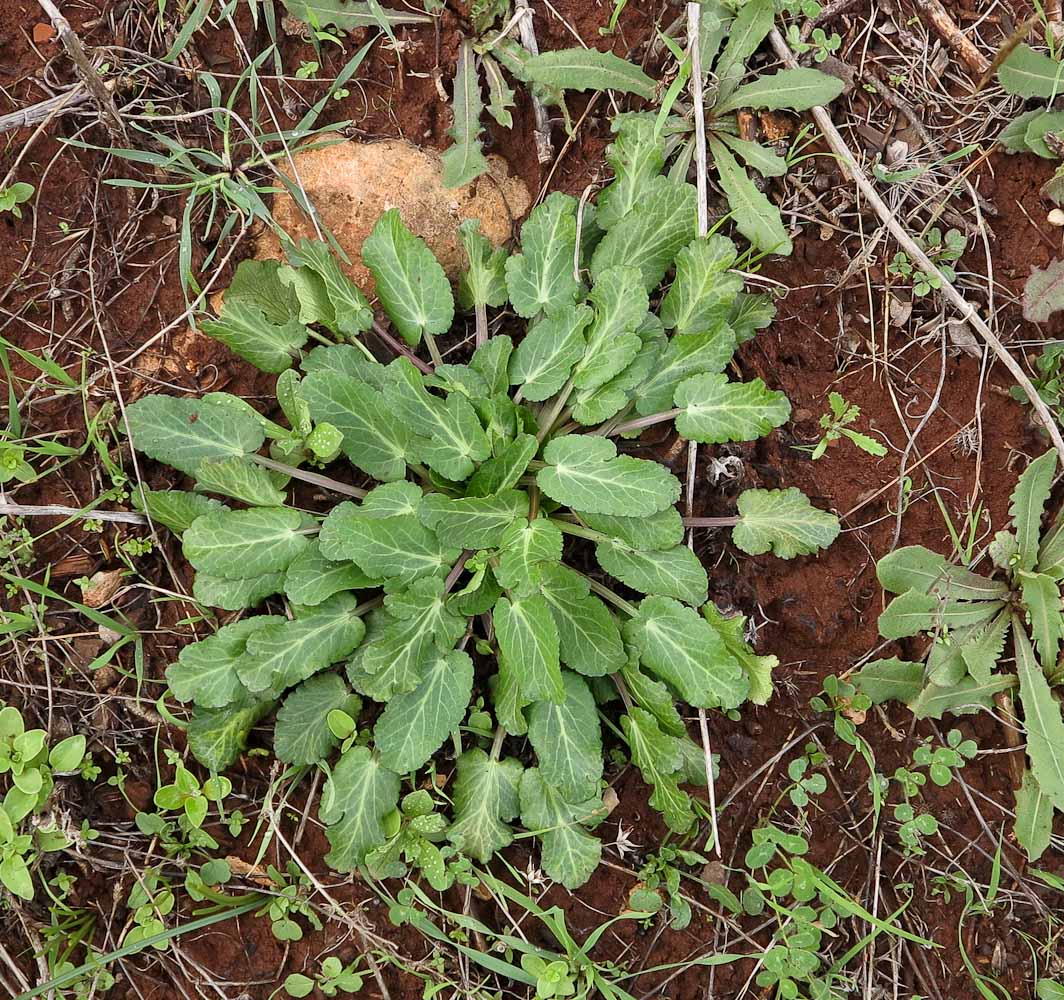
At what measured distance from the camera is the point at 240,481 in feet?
8.31

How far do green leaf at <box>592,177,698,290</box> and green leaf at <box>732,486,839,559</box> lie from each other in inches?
30.0

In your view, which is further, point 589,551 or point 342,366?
point 589,551

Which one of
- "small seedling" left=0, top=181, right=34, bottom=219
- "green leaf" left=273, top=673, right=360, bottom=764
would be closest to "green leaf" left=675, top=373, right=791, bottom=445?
"green leaf" left=273, top=673, right=360, bottom=764

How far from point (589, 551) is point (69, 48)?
2.17m

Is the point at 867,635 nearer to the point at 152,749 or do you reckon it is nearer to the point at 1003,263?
the point at 1003,263

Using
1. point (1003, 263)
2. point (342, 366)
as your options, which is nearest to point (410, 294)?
point (342, 366)

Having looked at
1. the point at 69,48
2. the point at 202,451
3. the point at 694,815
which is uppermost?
the point at 69,48

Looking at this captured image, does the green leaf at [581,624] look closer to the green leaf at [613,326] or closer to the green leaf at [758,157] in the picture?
the green leaf at [613,326]

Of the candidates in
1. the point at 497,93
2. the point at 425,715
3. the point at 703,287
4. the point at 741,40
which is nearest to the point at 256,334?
the point at 497,93

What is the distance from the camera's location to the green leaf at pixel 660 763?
252cm

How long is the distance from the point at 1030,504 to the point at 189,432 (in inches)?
102

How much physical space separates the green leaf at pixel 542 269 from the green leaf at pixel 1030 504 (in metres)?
1.54

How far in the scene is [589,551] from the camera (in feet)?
9.34

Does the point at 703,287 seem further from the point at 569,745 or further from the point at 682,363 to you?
the point at 569,745
